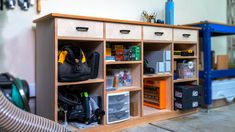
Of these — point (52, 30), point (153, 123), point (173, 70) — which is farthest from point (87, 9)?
point (153, 123)

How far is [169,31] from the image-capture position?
2160 millimetres

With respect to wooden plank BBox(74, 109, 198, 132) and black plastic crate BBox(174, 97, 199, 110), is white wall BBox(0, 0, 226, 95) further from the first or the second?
black plastic crate BBox(174, 97, 199, 110)

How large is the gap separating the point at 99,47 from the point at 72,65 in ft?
0.87

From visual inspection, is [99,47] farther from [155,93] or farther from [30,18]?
[155,93]

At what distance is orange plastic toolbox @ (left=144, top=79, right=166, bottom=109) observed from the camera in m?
2.26

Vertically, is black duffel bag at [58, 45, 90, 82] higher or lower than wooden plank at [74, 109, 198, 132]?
higher

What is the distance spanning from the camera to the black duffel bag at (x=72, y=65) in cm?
160

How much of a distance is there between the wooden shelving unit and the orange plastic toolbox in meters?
0.04

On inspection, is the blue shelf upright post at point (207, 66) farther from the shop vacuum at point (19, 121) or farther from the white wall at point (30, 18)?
the shop vacuum at point (19, 121)

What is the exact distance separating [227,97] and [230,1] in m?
1.79

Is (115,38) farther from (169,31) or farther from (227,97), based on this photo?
(227,97)

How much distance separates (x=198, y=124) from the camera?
6.42 ft

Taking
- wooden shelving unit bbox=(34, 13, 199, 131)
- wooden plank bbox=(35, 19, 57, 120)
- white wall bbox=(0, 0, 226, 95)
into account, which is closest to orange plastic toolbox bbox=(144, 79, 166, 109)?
wooden shelving unit bbox=(34, 13, 199, 131)

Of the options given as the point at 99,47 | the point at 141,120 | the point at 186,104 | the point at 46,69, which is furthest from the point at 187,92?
the point at 46,69
